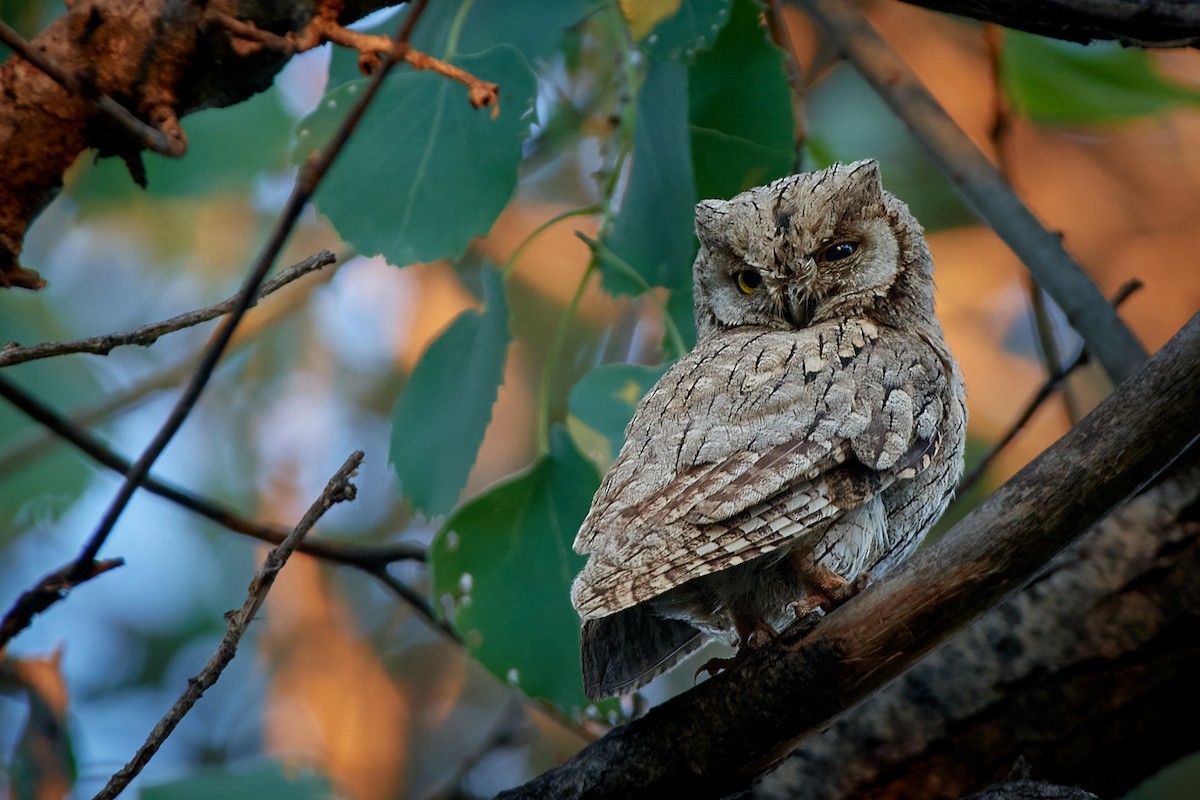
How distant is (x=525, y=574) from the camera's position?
1.71 meters

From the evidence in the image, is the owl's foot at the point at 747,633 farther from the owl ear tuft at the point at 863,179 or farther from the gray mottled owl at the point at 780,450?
the owl ear tuft at the point at 863,179

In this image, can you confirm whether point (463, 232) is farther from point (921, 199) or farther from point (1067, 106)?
point (921, 199)

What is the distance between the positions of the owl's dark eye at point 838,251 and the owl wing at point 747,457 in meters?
0.25

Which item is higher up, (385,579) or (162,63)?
(162,63)

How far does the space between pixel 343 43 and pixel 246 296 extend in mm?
537

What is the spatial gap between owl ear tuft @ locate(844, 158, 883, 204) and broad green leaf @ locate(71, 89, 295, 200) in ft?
4.42

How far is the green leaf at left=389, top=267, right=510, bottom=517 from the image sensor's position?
173 centimetres

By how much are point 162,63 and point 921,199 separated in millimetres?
2660

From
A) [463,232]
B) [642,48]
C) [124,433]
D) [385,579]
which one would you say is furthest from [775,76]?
[124,433]

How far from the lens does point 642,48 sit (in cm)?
166

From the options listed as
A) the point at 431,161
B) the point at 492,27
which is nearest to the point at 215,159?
the point at 492,27

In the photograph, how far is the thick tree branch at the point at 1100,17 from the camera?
54.2 inches

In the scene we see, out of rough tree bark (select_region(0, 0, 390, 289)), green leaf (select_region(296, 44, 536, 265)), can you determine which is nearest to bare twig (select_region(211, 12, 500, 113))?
rough tree bark (select_region(0, 0, 390, 289))

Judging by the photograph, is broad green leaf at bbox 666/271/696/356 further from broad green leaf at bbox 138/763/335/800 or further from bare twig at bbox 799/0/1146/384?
broad green leaf at bbox 138/763/335/800
